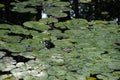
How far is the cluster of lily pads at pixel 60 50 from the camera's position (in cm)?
242

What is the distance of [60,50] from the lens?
2850 millimetres

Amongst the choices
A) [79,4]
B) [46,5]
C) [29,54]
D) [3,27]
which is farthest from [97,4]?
[29,54]

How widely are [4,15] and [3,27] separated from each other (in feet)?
2.27

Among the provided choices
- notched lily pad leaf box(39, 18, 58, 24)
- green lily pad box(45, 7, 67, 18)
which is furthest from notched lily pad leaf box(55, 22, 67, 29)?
green lily pad box(45, 7, 67, 18)

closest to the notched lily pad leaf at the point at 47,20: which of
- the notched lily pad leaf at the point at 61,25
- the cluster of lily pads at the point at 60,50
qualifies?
the cluster of lily pads at the point at 60,50

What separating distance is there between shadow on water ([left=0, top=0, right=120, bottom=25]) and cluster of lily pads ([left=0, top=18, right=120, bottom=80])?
0.29 m

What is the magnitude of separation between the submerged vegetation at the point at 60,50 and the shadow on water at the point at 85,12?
17 cm

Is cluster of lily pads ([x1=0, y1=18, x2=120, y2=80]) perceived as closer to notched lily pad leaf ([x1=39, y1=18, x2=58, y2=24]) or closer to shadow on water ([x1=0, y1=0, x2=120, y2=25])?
notched lily pad leaf ([x1=39, y1=18, x2=58, y2=24])

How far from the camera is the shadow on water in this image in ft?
12.6

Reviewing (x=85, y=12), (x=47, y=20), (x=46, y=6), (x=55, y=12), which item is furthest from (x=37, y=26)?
(x=85, y=12)

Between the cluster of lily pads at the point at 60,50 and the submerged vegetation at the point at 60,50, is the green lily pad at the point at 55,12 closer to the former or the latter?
the submerged vegetation at the point at 60,50

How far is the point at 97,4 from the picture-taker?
4664 mm

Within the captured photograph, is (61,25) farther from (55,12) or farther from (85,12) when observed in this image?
(85,12)

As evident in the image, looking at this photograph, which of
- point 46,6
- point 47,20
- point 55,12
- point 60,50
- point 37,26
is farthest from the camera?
point 46,6
